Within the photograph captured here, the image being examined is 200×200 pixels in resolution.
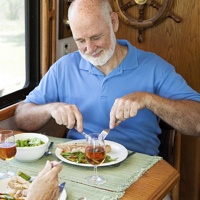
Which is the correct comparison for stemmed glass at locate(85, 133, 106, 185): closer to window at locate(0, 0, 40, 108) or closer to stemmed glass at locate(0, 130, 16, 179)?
stemmed glass at locate(0, 130, 16, 179)

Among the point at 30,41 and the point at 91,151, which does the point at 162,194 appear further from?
the point at 30,41

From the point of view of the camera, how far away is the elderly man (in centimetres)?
190

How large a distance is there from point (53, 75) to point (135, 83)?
430mm

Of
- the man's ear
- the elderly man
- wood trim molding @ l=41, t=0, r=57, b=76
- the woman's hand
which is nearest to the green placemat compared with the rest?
the woman's hand

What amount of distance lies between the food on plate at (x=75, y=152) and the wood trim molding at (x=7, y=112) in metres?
0.54

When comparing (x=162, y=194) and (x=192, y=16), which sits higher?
(x=192, y=16)

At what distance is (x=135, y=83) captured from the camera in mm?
2033

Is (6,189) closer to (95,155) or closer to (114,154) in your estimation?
(95,155)

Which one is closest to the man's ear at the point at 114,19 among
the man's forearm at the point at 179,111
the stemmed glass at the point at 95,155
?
the man's forearm at the point at 179,111

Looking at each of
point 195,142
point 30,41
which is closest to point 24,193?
point 30,41

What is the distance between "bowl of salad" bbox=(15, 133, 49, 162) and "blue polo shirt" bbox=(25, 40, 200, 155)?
14.2 inches

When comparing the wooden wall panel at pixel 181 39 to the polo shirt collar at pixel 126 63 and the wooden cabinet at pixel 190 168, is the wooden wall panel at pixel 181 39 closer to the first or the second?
the wooden cabinet at pixel 190 168

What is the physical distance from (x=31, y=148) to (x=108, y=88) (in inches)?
23.3

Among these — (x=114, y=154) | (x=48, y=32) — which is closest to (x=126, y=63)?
(x=114, y=154)
